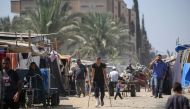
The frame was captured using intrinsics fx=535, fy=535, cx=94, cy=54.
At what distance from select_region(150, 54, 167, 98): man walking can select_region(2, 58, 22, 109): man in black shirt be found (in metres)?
11.0

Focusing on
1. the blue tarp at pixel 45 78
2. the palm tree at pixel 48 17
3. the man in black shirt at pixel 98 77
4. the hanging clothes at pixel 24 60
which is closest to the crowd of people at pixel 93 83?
the man in black shirt at pixel 98 77

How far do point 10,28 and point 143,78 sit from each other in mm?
19330

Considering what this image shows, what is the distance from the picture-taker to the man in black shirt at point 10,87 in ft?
38.0

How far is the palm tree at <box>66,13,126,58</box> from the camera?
167 ft

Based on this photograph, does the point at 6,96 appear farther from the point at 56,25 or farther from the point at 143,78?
the point at 56,25

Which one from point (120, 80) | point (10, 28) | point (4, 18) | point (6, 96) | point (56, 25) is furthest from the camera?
point (4, 18)

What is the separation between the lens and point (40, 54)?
1827cm

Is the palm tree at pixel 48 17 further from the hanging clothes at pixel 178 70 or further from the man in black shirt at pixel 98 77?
the man in black shirt at pixel 98 77

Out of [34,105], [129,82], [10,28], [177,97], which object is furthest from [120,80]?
[10,28]

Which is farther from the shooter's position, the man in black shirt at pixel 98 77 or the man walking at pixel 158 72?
the man walking at pixel 158 72

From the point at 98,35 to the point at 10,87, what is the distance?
3985cm

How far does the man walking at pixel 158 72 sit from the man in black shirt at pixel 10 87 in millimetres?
10990

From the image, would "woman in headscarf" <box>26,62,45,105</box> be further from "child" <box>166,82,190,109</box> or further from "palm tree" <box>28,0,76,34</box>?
"palm tree" <box>28,0,76,34</box>

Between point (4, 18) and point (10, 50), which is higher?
point (4, 18)
